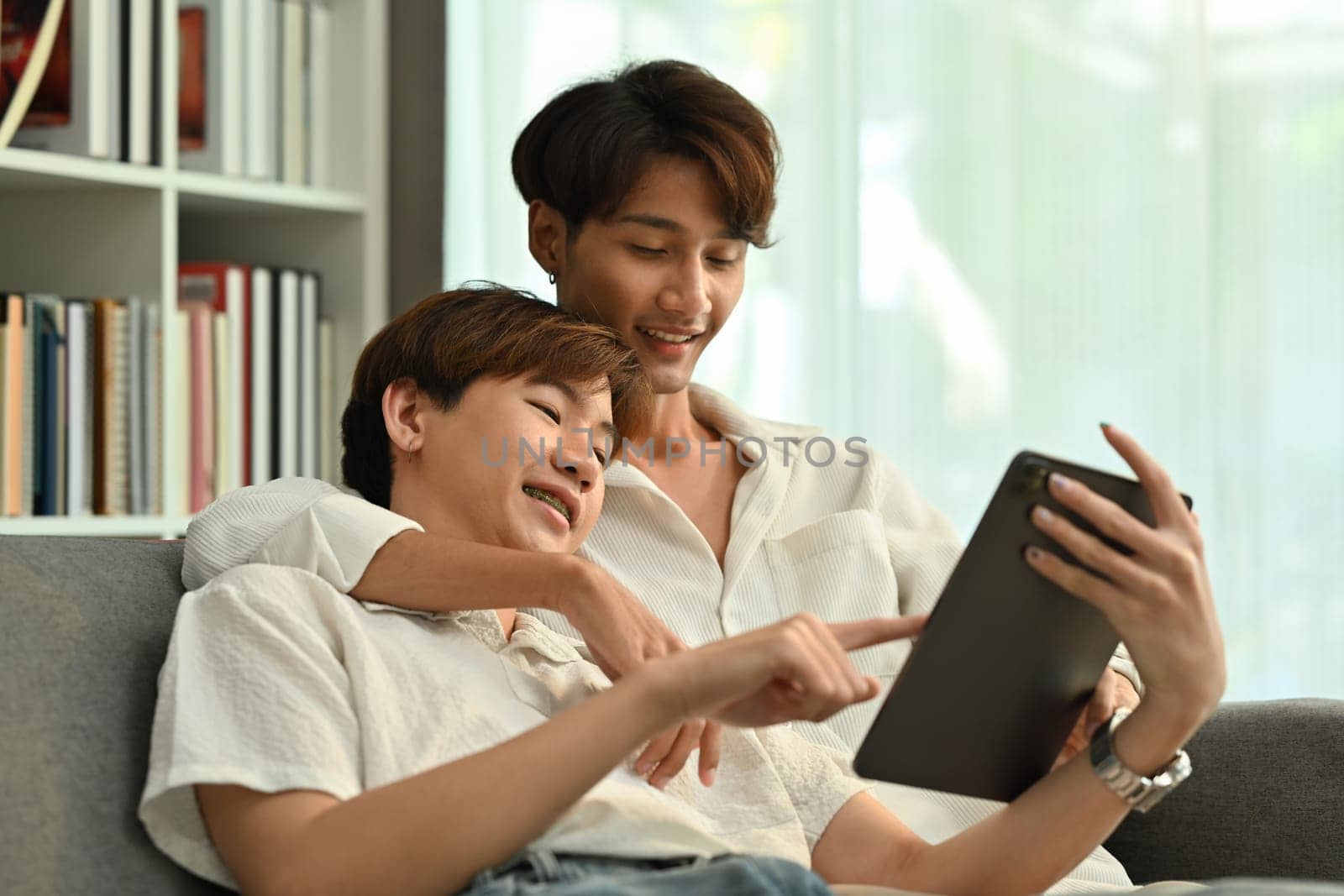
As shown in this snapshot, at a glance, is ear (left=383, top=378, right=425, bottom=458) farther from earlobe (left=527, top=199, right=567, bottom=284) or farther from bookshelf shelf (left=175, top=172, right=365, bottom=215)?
bookshelf shelf (left=175, top=172, right=365, bottom=215)

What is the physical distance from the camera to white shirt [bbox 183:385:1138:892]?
56.9 inches

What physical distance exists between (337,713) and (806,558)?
67 cm

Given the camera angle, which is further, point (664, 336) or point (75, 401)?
point (75, 401)

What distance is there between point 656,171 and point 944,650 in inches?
30.3

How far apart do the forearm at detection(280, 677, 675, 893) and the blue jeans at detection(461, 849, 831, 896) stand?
21mm

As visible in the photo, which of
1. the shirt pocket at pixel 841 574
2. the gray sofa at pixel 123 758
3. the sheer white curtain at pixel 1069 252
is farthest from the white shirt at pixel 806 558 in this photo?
the sheer white curtain at pixel 1069 252

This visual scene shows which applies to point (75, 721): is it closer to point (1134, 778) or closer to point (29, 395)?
point (1134, 778)

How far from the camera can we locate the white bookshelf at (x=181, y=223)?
7.22 feet

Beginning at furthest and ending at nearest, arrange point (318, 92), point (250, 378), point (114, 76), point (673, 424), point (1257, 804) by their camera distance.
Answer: point (318, 92) → point (250, 378) → point (114, 76) → point (673, 424) → point (1257, 804)

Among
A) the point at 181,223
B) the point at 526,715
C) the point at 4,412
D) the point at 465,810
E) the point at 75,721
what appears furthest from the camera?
the point at 181,223

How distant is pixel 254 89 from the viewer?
2365mm

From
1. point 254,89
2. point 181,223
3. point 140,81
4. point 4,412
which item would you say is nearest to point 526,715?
point 4,412

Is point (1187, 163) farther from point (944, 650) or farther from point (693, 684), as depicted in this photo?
point (693, 684)

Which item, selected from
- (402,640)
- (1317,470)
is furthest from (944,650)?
(1317,470)
